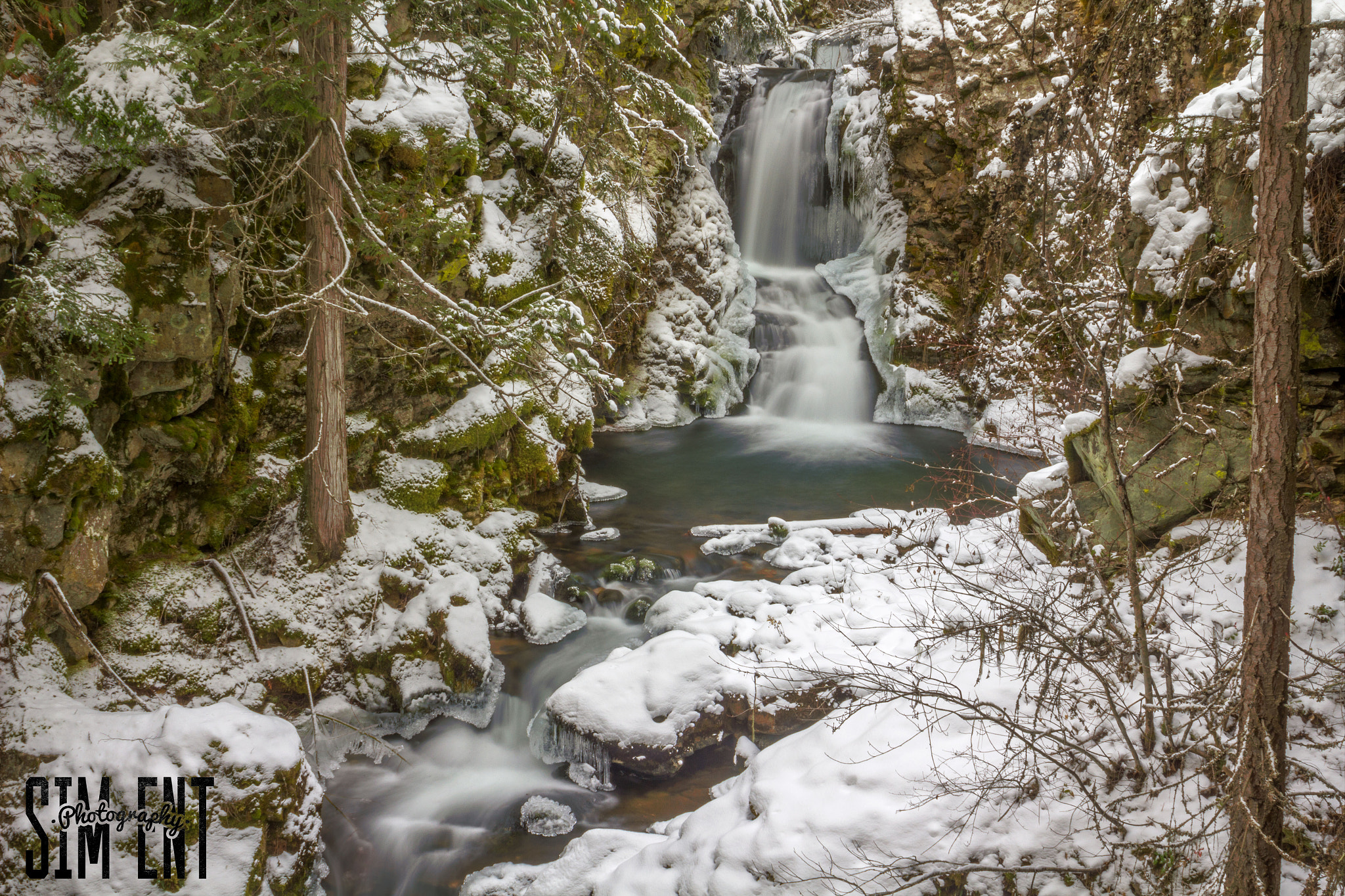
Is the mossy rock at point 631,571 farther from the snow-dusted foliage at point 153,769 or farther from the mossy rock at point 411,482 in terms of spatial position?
the snow-dusted foliage at point 153,769

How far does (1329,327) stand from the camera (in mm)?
3699

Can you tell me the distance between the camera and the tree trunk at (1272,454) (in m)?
2.42

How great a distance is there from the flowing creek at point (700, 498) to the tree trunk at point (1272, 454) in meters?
2.81

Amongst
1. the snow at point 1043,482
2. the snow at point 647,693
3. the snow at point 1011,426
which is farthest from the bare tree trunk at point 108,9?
the snow at point 1011,426

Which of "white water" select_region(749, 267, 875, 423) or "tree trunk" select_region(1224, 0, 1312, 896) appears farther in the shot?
"white water" select_region(749, 267, 875, 423)

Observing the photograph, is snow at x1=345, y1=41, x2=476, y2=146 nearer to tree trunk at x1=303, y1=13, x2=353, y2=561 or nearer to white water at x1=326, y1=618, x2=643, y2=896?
tree trunk at x1=303, y1=13, x2=353, y2=561

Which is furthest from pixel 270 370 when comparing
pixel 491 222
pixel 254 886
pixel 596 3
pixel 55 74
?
pixel 596 3

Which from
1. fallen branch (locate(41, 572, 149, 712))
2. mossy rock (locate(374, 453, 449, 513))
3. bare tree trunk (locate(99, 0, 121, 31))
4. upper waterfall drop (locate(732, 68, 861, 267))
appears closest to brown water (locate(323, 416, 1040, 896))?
fallen branch (locate(41, 572, 149, 712))

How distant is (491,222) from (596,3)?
98.4 inches

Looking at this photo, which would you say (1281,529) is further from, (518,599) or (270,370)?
(270,370)

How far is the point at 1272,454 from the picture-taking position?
2.50m

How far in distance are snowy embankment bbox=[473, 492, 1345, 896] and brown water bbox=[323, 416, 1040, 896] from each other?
0.34 meters

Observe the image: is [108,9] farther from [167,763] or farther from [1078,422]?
[1078,422]

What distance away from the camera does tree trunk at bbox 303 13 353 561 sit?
4.93 m
